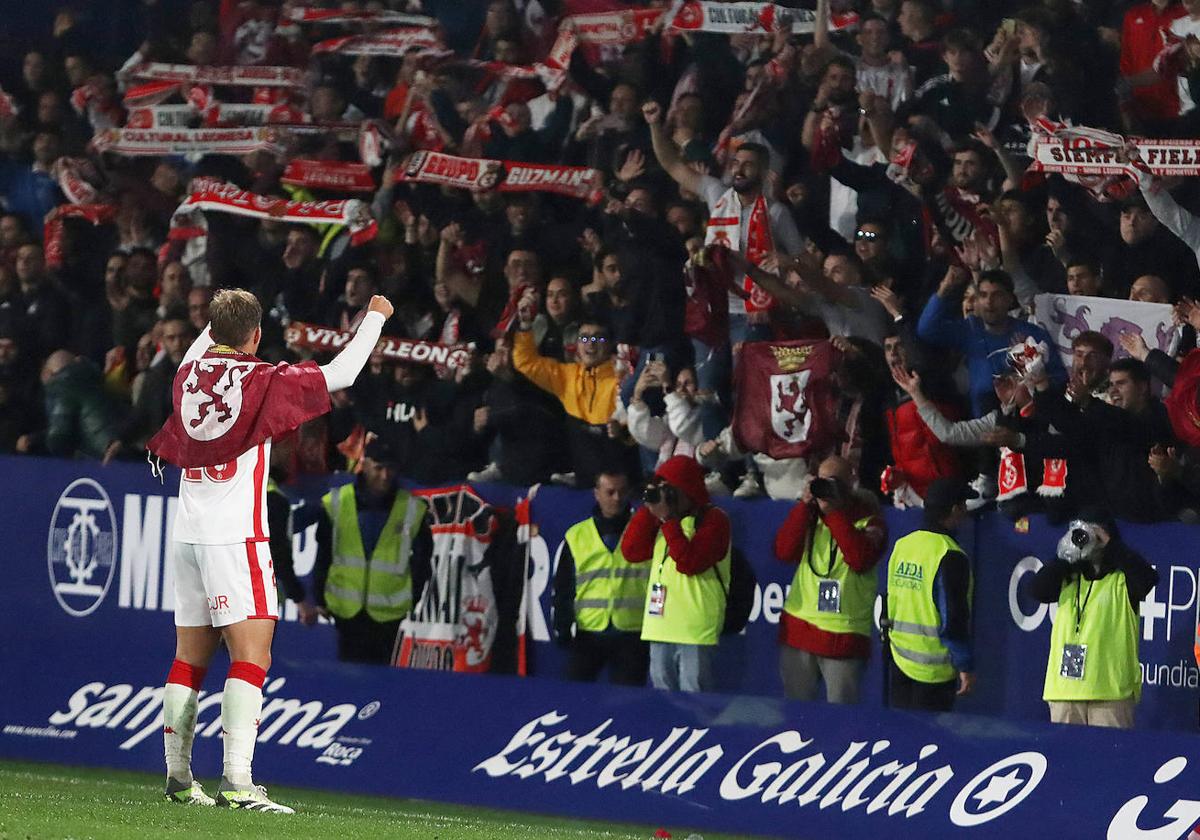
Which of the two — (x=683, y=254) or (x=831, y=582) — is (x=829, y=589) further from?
(x=683, y=254)

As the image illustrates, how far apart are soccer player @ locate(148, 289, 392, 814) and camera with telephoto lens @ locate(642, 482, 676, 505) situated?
4.26m

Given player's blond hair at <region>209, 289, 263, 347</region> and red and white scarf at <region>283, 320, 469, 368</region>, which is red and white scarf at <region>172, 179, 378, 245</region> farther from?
player's blond hair at <region>209, 289, 263, 347</region>

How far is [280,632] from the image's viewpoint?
13.4 m

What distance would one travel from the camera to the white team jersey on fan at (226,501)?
7309mm

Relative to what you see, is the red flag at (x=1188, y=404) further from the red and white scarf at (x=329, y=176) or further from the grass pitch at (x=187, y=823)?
the red and white scarf at (x=329, y=176)

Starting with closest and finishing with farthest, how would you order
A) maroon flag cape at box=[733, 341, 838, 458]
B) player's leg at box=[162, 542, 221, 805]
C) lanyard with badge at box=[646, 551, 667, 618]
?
player's leg at box=[162, 542, 221, 805] < lanyard with badge at box=[646, 551, 667, 618] < maroon flag cape at box=[733, 341, 838, 458]

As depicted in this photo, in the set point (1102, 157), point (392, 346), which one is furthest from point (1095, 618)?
point (392, 346)

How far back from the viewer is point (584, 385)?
12.8 meters

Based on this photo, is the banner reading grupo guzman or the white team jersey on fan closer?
the white team jersey on fan

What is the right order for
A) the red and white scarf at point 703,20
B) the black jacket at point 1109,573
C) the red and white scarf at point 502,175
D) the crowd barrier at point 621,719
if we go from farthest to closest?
the red and white scarf at point 502,175, the red and white scarf at point 703,20, the black jacket at point 1109,573, the crowd barrier at point 621,719

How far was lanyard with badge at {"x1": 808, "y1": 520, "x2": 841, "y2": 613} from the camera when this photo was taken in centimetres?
1129

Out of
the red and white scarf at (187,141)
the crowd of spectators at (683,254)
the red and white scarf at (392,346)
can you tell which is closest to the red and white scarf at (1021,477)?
the crowd of spectators at (683,254)

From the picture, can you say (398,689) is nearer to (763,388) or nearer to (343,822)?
(763,388)

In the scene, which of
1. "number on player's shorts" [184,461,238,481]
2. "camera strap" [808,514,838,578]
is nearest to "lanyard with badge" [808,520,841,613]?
"camera strap" [808,514,838,578]
